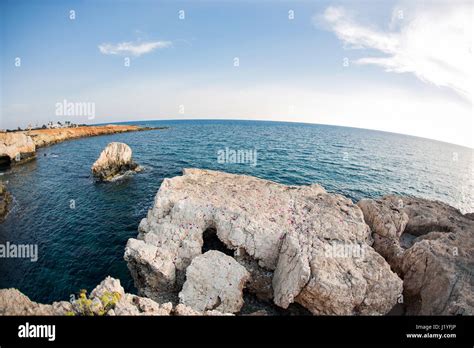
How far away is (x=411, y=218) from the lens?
2014 centimetres

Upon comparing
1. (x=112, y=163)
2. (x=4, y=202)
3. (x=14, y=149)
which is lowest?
(x=4, y=202)

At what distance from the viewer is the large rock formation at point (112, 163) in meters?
36.7

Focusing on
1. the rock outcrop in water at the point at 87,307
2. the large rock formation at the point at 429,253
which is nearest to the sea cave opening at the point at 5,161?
the rock outcrop in water at the point at 87,307

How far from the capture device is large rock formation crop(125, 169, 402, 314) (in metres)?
12.8

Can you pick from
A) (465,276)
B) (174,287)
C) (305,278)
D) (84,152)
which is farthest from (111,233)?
(84,152)

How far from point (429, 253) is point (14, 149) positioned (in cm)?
6552

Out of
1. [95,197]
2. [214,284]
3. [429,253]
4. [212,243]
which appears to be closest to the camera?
[214,284]

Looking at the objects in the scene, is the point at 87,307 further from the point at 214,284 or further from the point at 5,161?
the point at 5,161

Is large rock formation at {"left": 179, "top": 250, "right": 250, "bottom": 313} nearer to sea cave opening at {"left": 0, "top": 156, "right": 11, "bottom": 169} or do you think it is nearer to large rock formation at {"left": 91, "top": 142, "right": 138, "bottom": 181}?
large rock formation at {"left": 91, "top": 142, "right": 138, "bottom": 181}

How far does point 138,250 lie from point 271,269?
8633 millimetres

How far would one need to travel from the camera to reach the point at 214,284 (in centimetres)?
1364

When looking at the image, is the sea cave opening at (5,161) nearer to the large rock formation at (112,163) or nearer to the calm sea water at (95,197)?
the calm sea water at (95,197)

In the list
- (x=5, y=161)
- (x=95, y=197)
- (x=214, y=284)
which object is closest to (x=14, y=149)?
(x=5, y=161)

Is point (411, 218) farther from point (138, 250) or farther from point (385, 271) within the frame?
point (138, 250)
